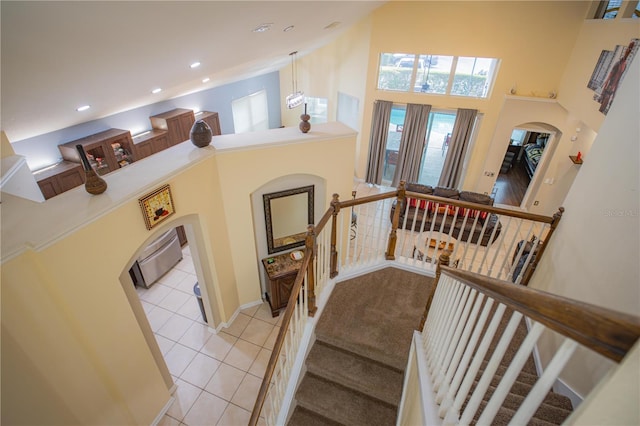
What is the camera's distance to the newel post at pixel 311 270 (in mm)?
2600

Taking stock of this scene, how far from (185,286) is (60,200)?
311cm

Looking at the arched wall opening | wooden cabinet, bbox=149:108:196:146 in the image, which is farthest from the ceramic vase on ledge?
wooden cabinet, bbox=149:108:196:146

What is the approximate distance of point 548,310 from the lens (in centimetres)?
83

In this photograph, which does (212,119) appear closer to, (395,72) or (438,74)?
(395,72)

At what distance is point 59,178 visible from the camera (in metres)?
4.83

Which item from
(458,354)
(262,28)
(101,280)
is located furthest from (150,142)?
(458,354)

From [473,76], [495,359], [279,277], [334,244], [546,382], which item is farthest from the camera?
[473,76]

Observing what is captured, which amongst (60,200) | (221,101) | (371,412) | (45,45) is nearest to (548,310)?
(371,412)

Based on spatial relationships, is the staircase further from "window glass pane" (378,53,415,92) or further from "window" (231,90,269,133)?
"window" (231,90,269,133)

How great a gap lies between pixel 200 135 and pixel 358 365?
295 cm

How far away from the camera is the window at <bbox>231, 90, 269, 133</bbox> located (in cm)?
1001

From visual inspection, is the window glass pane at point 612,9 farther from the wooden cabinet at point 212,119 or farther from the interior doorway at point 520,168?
the wooden cabinet at point 212,119

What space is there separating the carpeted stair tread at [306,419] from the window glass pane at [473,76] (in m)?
7.50

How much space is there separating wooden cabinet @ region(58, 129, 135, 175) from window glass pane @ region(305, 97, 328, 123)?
6319mm
